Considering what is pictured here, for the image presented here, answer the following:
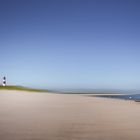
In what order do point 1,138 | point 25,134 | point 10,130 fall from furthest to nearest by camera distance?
point 10,130 < point 25,134 < point 1,138

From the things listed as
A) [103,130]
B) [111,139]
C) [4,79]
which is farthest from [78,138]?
[4,79]

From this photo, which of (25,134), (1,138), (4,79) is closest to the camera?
(1,138)

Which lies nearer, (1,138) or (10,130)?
(1,138)

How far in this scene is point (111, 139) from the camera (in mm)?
4914

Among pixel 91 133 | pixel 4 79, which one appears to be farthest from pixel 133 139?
pixel 4 79

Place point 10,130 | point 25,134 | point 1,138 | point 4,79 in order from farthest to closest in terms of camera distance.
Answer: point 4,79, point 10,130, point 25,134, point 1,138

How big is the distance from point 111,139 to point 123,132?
2.92 feet

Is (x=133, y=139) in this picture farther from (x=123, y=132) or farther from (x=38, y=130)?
(x=38, y=130)

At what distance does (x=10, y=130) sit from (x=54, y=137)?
4.04ft

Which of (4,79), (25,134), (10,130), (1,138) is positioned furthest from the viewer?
(4,79)

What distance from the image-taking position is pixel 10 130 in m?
5.61

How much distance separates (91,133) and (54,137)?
951 millimetres

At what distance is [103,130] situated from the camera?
5875 mm

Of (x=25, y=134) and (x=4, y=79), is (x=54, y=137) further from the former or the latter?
(x=4, y=79)
